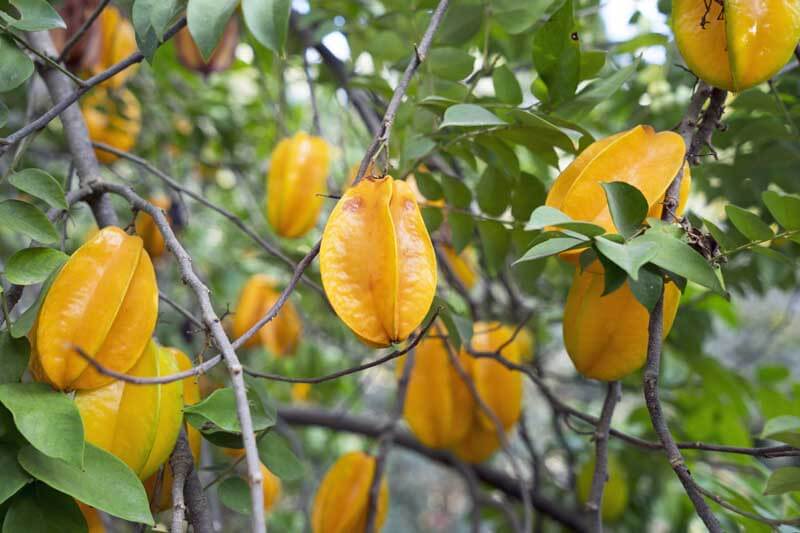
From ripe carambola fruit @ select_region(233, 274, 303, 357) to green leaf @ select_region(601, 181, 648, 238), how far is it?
161cm

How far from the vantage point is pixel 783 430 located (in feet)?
3.17

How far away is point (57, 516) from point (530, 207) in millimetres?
755

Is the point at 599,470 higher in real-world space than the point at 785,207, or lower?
lower

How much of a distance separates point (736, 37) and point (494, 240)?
1.69 ft

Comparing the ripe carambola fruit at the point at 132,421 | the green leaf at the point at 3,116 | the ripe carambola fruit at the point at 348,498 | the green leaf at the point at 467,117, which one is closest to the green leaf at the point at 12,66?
the green leaf at the point at 3,116

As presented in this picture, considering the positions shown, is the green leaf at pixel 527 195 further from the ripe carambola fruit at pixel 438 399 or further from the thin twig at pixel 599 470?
the ripe carambola fruit at pixel 438 399

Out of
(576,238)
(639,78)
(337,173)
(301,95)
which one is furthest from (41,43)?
(301,95)

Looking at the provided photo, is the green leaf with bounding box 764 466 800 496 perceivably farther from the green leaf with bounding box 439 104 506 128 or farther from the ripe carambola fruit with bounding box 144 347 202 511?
the ripe carambola fruit with bounding box 144 347 202 511

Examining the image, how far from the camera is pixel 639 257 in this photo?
0.70 metres

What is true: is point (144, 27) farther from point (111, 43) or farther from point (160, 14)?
point (111, 43)

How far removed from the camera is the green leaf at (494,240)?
1.25 m

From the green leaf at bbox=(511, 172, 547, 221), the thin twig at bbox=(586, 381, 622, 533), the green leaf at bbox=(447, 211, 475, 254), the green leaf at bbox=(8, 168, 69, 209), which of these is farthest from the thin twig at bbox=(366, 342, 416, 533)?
Answer: the green leaf at bbox=(8, 168, 69, 209)

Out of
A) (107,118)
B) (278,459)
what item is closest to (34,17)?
(278,459)

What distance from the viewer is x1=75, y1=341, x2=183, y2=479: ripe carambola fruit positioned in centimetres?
83
